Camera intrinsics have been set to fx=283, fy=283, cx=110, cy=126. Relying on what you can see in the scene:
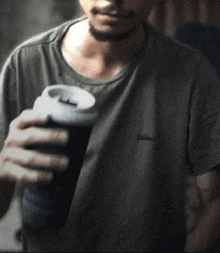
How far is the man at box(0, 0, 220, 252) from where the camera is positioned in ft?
1.58

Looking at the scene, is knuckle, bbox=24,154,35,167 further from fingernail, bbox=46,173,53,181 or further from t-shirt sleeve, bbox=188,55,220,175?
t-shirt sleeve, bbox=188,55,220,175

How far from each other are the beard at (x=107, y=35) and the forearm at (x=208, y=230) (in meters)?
0.33

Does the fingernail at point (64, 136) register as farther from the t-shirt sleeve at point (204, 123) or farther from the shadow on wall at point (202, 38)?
the shadow on wall at point (202, 38)

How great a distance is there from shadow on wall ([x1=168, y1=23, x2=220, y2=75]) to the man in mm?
74

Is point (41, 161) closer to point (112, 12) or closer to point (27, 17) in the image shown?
point (112, 12)

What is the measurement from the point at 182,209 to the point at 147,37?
32 centimetres

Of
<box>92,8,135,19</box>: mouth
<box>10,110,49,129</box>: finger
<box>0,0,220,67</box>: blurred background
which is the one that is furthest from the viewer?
<box>0,0,220,67</box>: blurred background

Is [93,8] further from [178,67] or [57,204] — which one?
[57,204]

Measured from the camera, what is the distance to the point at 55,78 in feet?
1.58

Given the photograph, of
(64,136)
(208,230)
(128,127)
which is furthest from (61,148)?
(208,230)

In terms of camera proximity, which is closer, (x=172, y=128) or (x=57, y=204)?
(x=57, y=204)

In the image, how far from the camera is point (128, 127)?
0.49 meters

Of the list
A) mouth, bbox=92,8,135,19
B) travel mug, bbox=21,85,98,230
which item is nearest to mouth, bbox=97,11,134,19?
mouth, bbox=92,8,135,19

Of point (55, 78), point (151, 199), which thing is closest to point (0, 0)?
point (55, 78)
